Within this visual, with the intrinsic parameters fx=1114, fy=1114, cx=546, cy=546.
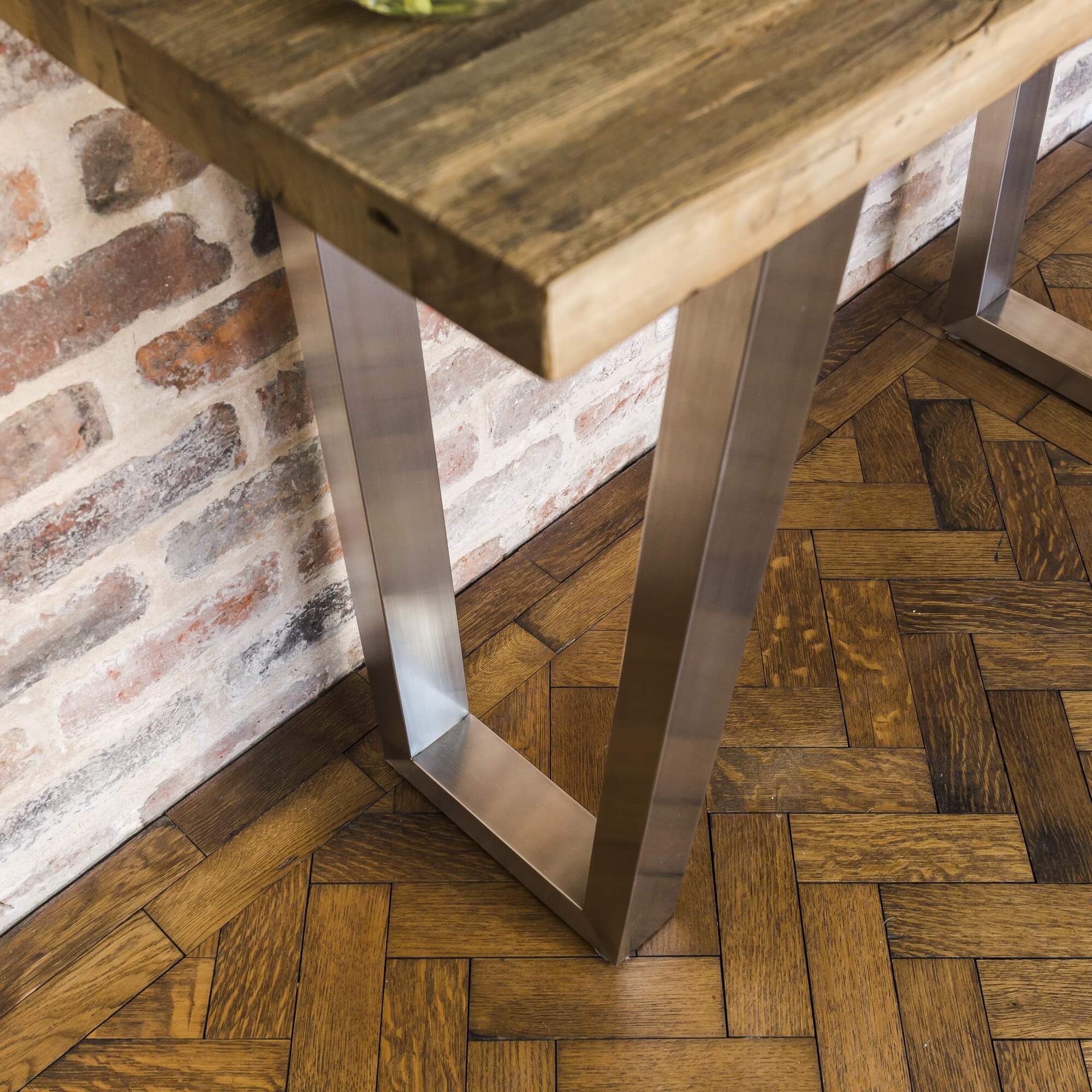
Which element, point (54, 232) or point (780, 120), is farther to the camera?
point (54, 232)

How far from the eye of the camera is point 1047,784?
104 cm

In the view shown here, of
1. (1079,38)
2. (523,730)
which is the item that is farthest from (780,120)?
(523,730)

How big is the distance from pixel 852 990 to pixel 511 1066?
285mm

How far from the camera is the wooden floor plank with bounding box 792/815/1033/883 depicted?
98 centimetres

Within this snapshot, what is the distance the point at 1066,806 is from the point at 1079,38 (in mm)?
740

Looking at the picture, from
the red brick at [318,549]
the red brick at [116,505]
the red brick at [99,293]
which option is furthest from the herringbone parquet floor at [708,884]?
the red brick at [99,293]

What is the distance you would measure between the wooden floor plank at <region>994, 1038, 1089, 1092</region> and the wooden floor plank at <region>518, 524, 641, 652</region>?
53 centimetres

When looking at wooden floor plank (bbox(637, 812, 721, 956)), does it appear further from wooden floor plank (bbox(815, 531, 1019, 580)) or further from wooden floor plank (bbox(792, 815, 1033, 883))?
wooden floor plank (bbox(815, 531, 1019, 580))

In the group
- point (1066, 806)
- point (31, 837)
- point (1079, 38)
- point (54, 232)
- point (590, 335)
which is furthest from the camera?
point (1066, 806)

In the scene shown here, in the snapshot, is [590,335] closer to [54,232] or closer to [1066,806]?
[54,232]

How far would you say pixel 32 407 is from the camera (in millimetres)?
683

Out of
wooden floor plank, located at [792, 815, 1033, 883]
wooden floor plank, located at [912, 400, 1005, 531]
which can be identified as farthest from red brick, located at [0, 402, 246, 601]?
wooden floor plank, located at [912, 400, 1005, 531]

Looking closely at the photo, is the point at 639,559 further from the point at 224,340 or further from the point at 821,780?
the point at 821,780

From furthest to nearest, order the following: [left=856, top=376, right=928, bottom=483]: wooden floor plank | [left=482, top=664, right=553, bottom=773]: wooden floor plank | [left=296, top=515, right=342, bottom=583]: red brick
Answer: [left=856, top=376, right=928, bottom=483]: wooden floor plank
[left=482, top=664, right=553, bottom=773]: wooden floor plank
[left=296, top=515, right=342, bottom=583]: red brick
